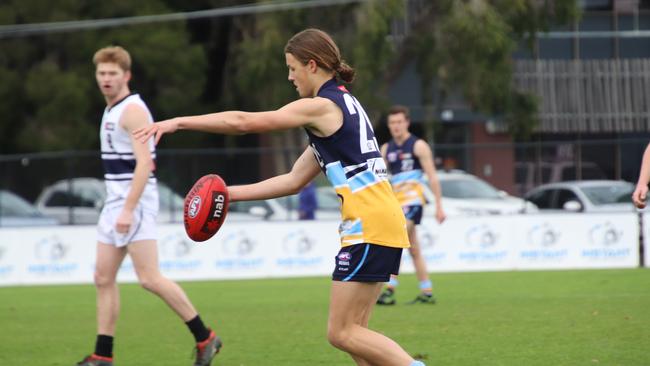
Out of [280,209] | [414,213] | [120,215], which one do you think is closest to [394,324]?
[414,213]

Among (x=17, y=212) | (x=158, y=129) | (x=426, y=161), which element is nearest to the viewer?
(x=158, y=129)

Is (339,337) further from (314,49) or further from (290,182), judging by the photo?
(314,49)

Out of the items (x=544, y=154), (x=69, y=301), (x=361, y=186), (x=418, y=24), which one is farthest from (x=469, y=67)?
(x=361, y=186)

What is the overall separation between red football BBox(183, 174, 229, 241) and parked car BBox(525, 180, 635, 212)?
1615 cm

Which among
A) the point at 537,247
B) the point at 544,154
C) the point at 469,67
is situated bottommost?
the point at 537,247

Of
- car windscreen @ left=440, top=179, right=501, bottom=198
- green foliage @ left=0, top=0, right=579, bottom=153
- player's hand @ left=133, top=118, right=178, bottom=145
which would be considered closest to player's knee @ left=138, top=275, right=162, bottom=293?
player's hand @ left=133, top=118, right=178, bottom=145

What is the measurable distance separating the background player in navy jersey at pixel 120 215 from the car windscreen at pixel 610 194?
14.7 m

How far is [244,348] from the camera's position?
10031 mm

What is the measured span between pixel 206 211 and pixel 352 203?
82 centimetres

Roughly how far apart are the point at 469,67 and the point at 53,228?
1320 centimetres

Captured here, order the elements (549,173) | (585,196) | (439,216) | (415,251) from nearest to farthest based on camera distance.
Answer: (415,251) → (439,216) → (585,196) → (549,173)

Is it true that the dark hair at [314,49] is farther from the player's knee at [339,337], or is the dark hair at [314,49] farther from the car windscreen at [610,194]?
the car windscreen at [610,194]

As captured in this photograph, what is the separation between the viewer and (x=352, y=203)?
6297 millimetres

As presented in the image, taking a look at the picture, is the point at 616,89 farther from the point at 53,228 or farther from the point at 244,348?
the point at 244,348
